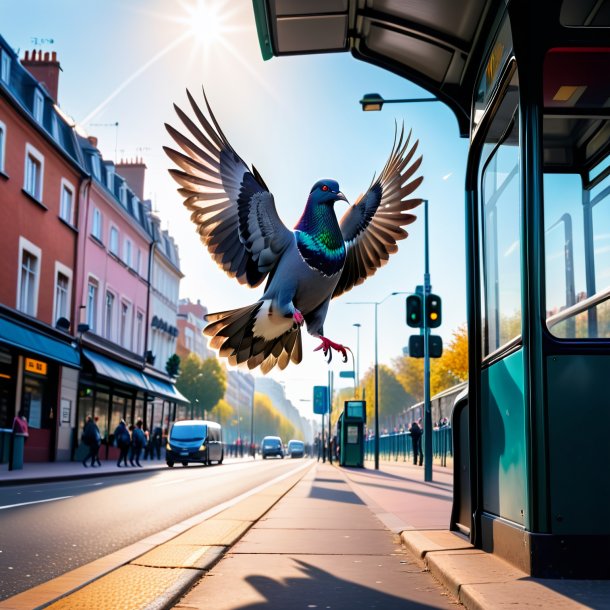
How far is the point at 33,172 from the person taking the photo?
1086 inches

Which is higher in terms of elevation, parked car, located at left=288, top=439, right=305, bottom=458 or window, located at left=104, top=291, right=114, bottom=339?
window, located at left=104, top=291, right=114, bottom=339

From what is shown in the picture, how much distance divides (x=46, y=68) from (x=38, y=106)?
A: 7.41m

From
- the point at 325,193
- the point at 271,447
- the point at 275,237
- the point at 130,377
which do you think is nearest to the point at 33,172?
the point at 130,377

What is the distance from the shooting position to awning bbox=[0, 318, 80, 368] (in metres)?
22.9

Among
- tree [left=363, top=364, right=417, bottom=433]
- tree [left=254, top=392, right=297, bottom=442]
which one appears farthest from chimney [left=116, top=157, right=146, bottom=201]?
tree [left=254, top=392, right=297, bottom=442]

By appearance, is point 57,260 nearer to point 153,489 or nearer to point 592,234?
point 153,489

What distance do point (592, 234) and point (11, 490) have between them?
11.9 m

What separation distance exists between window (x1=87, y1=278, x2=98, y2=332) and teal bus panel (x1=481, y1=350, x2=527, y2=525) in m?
29.5

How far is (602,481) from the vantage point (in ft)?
13.8

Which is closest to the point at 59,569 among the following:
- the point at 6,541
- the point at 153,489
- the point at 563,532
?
the point at 6,541

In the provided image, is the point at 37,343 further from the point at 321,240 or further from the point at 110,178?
the point at 321,240

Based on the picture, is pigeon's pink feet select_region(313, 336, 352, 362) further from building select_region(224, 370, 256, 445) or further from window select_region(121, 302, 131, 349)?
building select_region(224, 370, 256, 445)

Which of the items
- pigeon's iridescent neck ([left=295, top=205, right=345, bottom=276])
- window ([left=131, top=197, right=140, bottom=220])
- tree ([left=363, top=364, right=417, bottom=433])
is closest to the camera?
pigeon's iridescent neck ([left=295, top=205, right=345, bottom=276])

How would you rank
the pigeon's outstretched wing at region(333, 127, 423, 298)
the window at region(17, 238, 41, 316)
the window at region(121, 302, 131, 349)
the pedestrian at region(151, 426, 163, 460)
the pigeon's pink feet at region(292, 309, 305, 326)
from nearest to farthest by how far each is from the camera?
the pigeon's pink feet at region(292, 309, 305, 326) < the pigeon's outstretched wing at region(333, 127, 423, 298) < the window at region(17, 238, 41, 316) < the window at region(121, 302, 131, 349) < the pedestrian at region(151, 426, 163, 460)
